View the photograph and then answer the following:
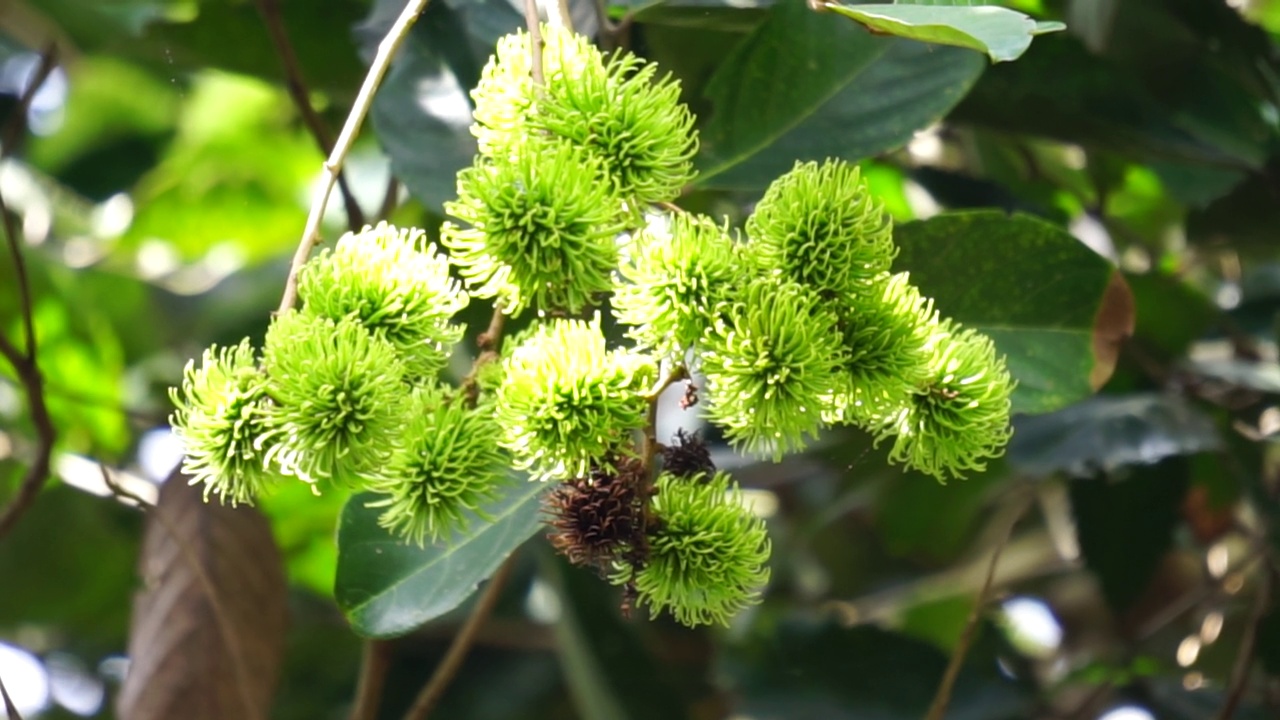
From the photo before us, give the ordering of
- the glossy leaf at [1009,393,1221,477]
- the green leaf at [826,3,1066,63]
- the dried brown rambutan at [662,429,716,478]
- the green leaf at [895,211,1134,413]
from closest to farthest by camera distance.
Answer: the green leaf at [826,3,1066,63]
the dried brown rambutan at [662,429,716,478]
the green leaf at [895,211,1134,413]
the glossy leaf at [1009,393,1221,477]

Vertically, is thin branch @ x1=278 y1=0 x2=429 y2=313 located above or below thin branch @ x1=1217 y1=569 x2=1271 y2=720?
above

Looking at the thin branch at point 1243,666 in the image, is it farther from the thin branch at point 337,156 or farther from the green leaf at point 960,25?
the thin branch at point 337,156

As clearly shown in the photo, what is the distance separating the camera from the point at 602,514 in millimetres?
689

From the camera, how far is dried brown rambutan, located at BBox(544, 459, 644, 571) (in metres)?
0.69

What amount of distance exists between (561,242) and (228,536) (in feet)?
2.50

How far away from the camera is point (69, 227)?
2.31 m

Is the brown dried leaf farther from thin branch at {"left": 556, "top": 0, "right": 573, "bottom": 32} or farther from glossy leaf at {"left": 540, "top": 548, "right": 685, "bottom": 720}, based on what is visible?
thin branch at {"left": 556, "top": 0, "right": 573, "bottom": 32}

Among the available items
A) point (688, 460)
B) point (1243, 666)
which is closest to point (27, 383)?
point (688, 460)

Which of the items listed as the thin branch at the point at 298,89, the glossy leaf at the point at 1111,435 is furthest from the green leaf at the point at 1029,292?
the thin branch at the point at 298,89

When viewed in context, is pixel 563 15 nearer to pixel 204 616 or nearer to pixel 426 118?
pixel 426 118

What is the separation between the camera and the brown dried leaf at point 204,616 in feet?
3.92

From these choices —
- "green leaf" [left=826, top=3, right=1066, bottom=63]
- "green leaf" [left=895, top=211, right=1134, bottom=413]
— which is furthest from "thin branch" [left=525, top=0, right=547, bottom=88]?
"green leaf" [left=895, top=211, right=1134, bottom=413]

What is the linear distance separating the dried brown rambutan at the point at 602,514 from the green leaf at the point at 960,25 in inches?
10.1

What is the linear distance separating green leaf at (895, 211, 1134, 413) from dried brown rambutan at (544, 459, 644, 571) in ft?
1.28
